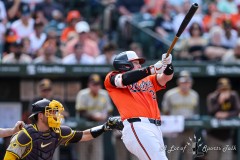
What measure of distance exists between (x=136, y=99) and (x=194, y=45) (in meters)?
5.94

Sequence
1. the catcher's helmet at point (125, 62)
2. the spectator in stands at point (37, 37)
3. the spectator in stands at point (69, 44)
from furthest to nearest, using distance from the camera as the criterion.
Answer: the spectator in stands at point (37, 37) → the spectator in stands at point (69, 44) → the catcher's helmet at point (125, 62)

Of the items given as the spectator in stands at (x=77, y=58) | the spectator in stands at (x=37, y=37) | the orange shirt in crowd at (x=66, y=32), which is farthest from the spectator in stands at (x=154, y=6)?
the spectator in stands at (x=77, y=58)

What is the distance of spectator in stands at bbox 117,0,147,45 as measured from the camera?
15.2 meters

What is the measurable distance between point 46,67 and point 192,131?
2668mm

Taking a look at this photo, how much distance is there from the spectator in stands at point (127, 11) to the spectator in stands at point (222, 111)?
2.66 metres

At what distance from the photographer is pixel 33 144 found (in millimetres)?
7574

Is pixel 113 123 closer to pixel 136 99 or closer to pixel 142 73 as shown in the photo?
pixel 136 99

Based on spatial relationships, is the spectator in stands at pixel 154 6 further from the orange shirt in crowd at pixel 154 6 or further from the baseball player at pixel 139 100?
the baseball player at pixel 139 100

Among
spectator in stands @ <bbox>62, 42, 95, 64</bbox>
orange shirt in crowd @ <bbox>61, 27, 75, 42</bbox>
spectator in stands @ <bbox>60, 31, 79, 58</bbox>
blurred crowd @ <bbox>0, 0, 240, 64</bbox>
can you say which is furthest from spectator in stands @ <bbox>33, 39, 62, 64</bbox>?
orange shirt in crowd @ <bbox>61, 27, 75, 42</bbox>

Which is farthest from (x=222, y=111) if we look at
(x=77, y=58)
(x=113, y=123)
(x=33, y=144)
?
(x=33, y=144)

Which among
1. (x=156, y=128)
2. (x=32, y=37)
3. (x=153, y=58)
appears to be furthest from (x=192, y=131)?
(x=156, y=128)

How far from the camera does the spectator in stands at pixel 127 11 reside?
1516 centimetres

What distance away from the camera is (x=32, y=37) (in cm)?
1394

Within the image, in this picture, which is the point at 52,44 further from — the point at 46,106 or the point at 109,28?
the point at 46,106
